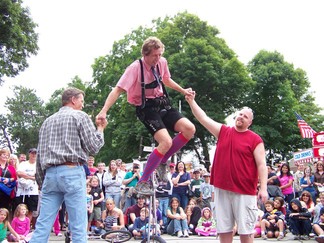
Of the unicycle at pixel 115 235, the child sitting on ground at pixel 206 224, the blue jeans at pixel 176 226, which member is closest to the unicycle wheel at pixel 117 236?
the unicycle at pixel 115 235

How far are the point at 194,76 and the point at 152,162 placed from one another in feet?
73.0

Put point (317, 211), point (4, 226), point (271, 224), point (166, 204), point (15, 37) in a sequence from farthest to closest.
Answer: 1. point (15, 37)
2. point (166, 204)
3. point (271, 224)
4. point (317, 211)
5. point (4, 226)

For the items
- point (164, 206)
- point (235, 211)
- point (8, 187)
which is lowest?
point (235, 211)

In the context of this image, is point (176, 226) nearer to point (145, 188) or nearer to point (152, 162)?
point (145, 188)

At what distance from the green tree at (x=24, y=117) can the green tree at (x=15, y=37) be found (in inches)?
1231

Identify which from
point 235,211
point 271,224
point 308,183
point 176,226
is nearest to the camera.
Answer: point 235,211

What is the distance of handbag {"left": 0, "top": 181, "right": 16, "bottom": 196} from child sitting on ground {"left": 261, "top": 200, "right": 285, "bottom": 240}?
17.9 feet

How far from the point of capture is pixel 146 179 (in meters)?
5.36

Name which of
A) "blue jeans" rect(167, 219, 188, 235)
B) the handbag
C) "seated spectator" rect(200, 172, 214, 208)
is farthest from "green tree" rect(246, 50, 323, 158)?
the handbag

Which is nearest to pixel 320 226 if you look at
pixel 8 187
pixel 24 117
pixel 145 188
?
pixel 145 188

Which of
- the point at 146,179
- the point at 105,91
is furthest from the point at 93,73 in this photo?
the point at 146,179

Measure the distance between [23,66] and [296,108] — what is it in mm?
19243

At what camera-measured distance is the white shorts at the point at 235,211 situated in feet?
14.6

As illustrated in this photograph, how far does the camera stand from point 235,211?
453 centimetres
